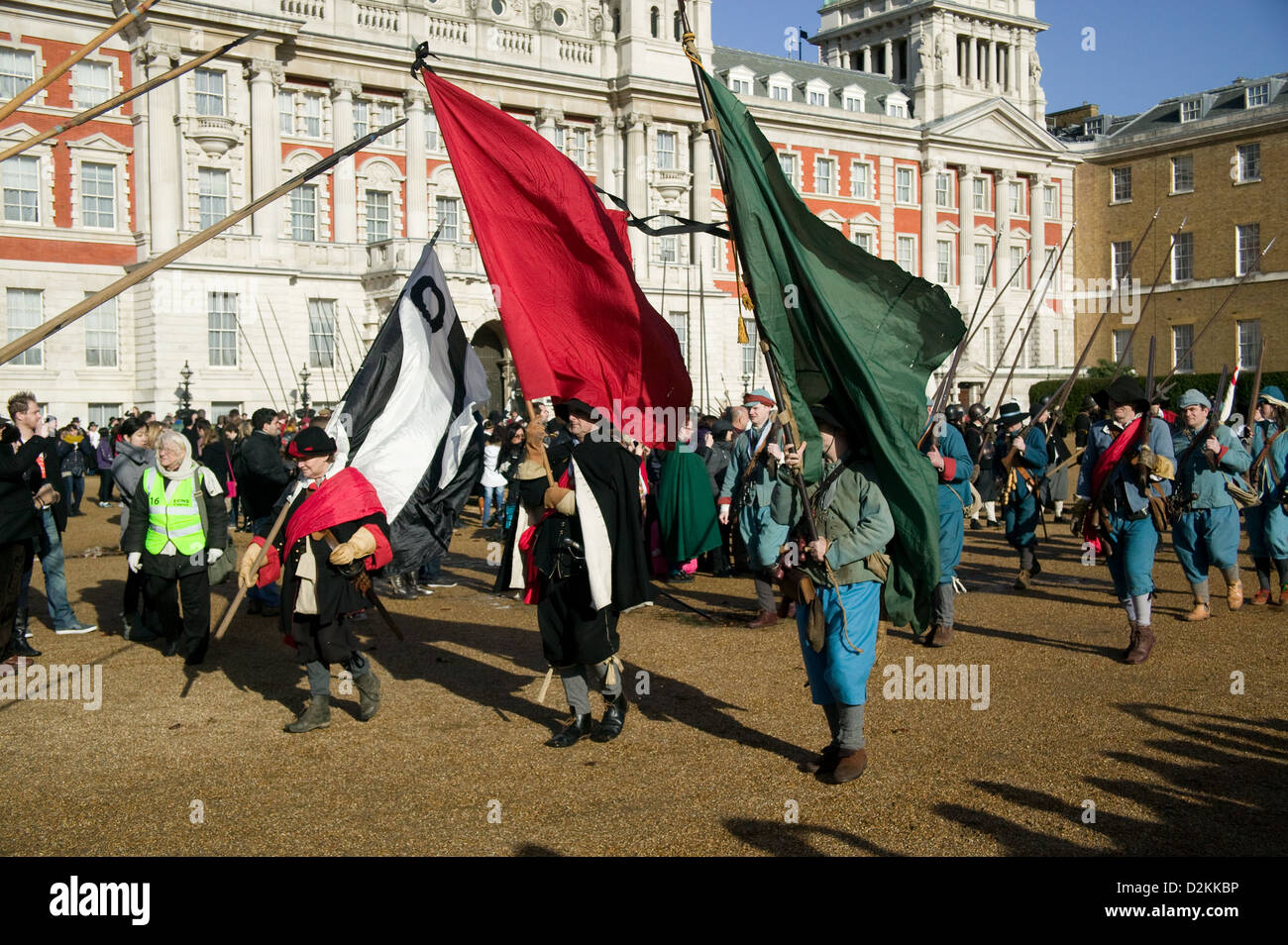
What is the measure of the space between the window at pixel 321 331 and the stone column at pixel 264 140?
212 cm

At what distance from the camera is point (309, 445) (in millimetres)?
7766

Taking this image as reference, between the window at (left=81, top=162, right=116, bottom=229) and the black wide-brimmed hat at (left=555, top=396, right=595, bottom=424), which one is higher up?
the window at (left=81, top=162, right=116, bottom=229)

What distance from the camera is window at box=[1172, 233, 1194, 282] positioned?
58.2m

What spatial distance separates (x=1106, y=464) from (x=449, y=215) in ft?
123

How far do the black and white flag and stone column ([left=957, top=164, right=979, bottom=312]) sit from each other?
5063 centimetres

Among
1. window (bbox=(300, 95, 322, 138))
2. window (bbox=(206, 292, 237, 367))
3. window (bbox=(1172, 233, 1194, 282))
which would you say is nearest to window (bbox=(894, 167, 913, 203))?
window (bbox=(1172, 233, 1194, 282))

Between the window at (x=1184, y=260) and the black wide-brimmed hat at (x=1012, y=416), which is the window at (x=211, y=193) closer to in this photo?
the black wide-brimmed hat at (x=1012, y=416)

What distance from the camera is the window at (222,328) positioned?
37.6 metres

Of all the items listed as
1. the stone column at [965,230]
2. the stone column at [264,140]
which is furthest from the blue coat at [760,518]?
the stone column at [965,230]

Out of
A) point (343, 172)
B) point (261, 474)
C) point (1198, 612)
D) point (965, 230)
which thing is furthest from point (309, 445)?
point (965, 230)

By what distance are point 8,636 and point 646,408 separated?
538 cm

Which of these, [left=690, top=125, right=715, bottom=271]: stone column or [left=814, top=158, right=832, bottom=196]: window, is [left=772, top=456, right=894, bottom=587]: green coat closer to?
[left=690, top=125, right=715, bottom=271]: stone column

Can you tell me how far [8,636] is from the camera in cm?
921
